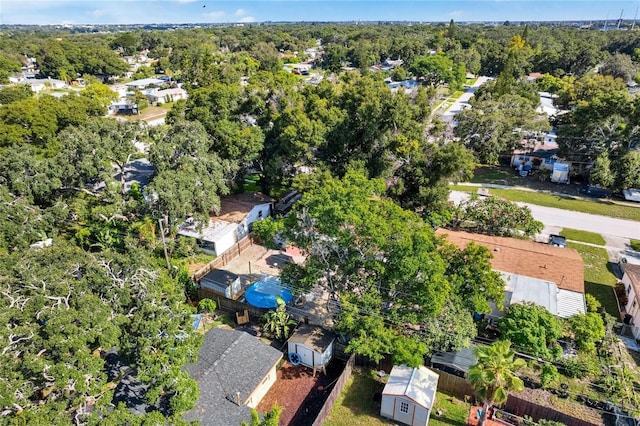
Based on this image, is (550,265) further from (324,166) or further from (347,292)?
(324,166)

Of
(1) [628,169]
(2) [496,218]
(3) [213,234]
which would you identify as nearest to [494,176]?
(1) [628,169]

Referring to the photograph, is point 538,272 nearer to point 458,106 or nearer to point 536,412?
point 536,412

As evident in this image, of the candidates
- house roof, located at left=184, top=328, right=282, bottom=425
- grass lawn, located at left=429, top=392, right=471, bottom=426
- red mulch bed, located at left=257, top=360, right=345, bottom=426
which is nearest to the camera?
house roof, located at left=184, top=328, right=282, bottom=425

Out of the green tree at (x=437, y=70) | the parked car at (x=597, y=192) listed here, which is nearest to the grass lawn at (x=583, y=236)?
the parked car at (x=597, y=192)

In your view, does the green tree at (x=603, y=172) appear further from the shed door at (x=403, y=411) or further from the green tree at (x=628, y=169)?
the shed door at (x=403, y=411)

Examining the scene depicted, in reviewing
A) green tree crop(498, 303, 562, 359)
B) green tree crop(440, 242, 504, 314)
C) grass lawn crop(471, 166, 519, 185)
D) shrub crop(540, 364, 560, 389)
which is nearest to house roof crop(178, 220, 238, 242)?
green tree crop(440, 242, 504, 314)

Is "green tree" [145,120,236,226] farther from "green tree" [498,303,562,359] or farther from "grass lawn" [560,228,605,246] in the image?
"grass lawn" [560,228,605,246]
